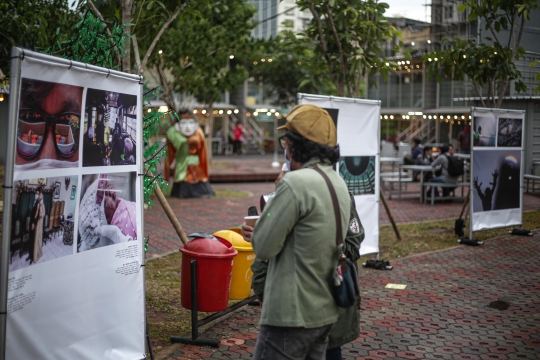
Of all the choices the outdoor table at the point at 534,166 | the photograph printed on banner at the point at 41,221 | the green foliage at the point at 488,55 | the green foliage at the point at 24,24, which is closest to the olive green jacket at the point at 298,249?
the photograph printed on banner at the point at 41,221

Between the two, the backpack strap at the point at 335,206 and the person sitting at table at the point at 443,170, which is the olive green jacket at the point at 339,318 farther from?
the person sitting at table at the point at 443,170

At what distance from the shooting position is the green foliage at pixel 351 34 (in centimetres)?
966

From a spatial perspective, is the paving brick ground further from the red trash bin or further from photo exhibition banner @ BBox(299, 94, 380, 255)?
photo exhibition banner @ BBox(299, 94, 380, 255)

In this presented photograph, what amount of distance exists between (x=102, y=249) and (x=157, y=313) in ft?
8.02

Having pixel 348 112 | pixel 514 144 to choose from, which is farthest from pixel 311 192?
pixel 514 144

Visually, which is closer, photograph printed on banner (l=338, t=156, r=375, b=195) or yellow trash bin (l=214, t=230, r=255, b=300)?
yellow trash bin (l=214, t=230, r=255, b=300)

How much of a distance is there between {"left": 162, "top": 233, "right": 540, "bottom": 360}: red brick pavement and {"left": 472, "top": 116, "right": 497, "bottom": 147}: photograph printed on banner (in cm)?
187

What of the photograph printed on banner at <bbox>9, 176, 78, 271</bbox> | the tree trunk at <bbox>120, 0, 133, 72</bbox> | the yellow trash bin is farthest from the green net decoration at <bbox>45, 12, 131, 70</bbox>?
the yellow trash bin

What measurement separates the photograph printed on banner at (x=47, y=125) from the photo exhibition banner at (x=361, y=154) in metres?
4.27

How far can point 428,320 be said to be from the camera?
6.21m

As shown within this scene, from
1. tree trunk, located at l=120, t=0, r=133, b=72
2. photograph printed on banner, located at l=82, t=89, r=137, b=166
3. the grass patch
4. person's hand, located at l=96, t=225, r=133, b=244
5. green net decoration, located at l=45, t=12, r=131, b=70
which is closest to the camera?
photograph printed on banner, located at l=82, t=89, r=137, b=166

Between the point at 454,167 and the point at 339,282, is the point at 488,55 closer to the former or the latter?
the point at 454,167

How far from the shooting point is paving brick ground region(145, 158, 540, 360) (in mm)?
5355

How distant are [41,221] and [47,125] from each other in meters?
0.52
